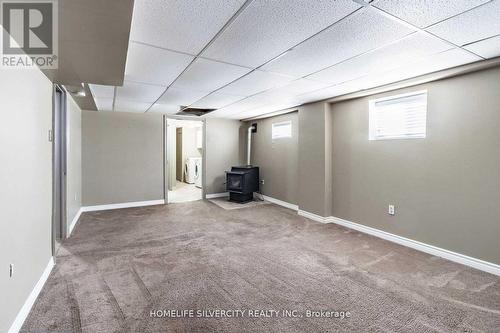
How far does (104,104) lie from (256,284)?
420cm

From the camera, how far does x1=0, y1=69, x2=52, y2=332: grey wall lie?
5.37 feet

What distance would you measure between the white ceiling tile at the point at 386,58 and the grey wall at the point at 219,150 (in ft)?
12.7

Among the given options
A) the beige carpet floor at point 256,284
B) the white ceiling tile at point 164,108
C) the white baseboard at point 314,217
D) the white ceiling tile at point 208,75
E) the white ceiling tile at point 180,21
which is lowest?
the beige carpet floor at point 256,284

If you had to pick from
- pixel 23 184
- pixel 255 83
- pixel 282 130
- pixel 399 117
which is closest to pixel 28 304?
pixel 23 184

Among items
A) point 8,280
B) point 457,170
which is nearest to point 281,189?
point 457,170

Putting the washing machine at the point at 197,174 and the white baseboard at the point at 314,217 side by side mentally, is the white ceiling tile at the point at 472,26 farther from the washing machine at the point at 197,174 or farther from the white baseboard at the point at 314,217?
the washing machine at the point at 197,174

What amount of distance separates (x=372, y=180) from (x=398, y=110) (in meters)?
1.05

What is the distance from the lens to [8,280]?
1.66 metres

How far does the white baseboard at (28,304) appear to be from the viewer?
1.74 meters

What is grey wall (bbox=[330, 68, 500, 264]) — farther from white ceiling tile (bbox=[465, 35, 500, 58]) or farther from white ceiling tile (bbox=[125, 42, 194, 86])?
white ceiling tile (bbox=[125, 42, 194, 86])

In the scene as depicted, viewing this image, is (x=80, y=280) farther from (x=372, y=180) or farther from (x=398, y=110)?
(x=398, y=110)

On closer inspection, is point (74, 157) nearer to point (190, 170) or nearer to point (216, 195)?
point (216, 195)

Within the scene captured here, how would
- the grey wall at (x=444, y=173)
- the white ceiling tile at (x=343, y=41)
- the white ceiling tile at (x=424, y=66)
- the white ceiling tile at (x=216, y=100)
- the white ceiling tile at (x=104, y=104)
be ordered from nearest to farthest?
1. the white ceiling tile at (x=343, y=41)
2. the white ceiling tile at (x=424, y=66)
3. the grey wall at (x=444, y=173)
4. the white ceiling tile at (x=216, y=100)
5. the white ceiling tile at (x=104, y=104)

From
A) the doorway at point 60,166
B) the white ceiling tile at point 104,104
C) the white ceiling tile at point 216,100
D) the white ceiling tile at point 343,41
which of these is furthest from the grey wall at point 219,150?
the white ceiling tile at point 343,41
